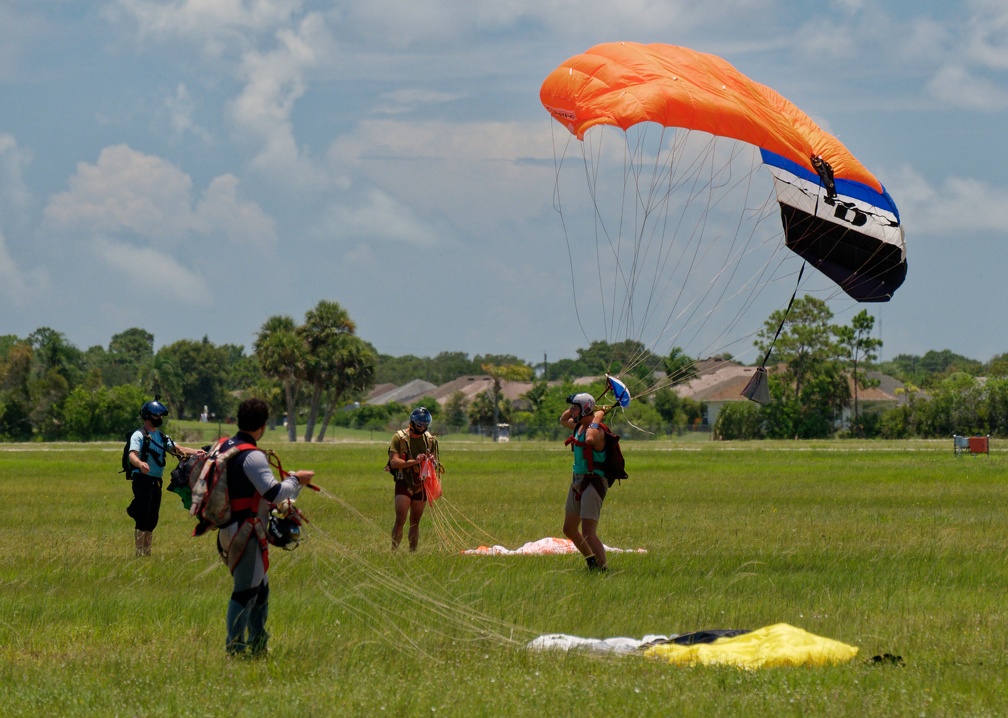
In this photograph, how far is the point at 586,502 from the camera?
39.4ft

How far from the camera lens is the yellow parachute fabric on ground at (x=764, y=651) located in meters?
8.09

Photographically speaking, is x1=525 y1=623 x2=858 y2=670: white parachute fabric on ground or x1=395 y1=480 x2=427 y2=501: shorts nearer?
x1=525 y1=623 x2=858 y2=670: white parachute fabric on ground

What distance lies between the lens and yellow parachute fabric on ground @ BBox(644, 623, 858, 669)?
26.5ft

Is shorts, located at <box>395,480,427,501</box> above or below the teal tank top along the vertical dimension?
below

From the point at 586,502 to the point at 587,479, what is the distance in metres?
0.23

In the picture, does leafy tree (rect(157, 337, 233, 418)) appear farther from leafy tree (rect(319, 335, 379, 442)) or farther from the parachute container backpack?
the parachute container backpack

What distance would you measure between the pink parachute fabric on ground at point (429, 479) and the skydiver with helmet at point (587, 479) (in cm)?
235

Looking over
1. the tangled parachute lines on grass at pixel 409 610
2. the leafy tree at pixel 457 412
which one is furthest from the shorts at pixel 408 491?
the leafy tree at pixel 457 412

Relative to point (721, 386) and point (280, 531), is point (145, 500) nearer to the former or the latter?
point (280, 531)

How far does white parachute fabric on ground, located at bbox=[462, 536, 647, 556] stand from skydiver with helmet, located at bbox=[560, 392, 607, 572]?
1.63 metres

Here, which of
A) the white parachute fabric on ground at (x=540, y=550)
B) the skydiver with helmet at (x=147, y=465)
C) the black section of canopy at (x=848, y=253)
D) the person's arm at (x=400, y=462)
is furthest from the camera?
the black section of canopy at (x=848, y=253)

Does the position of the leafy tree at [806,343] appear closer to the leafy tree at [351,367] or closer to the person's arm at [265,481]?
the leafy tree at [351,367]

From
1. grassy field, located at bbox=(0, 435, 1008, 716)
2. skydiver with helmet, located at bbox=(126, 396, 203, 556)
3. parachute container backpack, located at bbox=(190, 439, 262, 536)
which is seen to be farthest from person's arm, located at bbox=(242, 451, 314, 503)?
skydiver with helmet, located at bbox=(126, 396, 203, 556)

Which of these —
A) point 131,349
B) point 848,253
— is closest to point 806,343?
point 848,253
